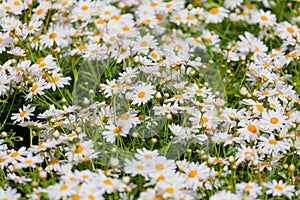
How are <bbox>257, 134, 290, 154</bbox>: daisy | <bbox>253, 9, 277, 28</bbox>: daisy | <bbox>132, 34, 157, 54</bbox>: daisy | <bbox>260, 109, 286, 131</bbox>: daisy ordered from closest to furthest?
<bbox>257, 134, 290, 154</bbox>: daisy < <bbox>260, 109, 286, 131</bbox>: daisy < <bbox>132, 34, 157, 54</bbox>: daisy < <bbox>253, 9, 277, 28</bbox>: daisy

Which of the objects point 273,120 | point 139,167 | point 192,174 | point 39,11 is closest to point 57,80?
point 39,11

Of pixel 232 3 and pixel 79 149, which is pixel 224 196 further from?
pixel 232 3

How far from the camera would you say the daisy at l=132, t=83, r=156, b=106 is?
3049mm

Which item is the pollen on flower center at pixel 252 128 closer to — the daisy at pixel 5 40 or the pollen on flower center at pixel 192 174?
the pollen on flower center at pixel 192 174

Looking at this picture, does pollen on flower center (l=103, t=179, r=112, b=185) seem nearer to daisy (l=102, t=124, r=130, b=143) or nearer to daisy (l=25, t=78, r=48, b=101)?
daisy (l=102, t=124, r=130, b=143)

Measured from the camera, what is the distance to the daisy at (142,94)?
305cm

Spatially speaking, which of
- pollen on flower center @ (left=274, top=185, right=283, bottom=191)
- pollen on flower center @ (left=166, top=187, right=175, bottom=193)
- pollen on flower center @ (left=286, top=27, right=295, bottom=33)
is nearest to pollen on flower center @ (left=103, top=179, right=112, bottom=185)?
pollen on flower center @ (left=166, top=187, right=175, bottom=193)

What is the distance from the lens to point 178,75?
10.9ft

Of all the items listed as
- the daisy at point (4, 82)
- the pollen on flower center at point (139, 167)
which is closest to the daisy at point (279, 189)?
the pollen on flower center at point (139, 167)

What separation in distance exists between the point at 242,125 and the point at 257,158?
0.21m

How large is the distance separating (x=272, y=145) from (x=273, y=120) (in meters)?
0.18

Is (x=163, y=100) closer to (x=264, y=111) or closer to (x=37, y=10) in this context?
(x=264, y=111)

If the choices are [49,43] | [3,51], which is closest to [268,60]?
[49,43]

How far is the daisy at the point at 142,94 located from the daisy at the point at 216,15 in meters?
1.29
